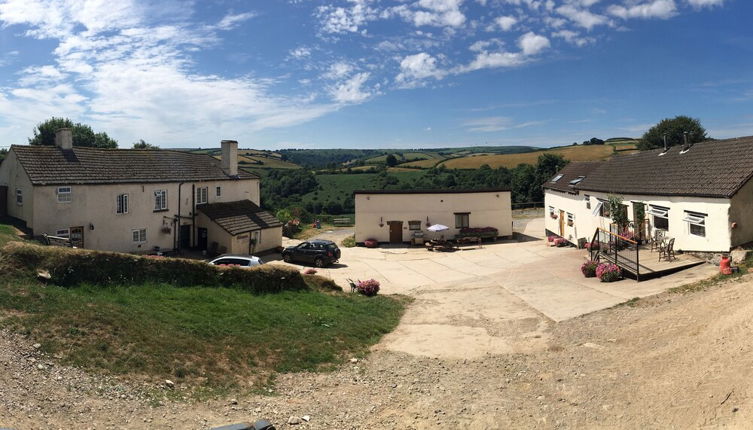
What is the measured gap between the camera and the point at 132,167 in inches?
1166

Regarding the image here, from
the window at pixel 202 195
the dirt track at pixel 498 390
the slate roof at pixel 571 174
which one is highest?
the slate roof at pixel 571 174

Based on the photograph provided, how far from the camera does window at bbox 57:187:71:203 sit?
25.0m

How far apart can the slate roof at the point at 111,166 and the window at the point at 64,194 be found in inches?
15.3

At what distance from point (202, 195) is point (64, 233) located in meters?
9.39

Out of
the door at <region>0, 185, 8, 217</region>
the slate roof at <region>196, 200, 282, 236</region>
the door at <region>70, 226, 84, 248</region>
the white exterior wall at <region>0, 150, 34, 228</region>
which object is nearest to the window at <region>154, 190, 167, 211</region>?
the slate roof at <region>196, 200, 282, 236</region>

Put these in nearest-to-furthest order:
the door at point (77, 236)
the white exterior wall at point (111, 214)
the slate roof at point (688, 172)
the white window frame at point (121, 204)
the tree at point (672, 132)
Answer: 1. the slate roof at point (688, 172)
2. the white exterior wall at point (111, 214)
3. the door at point (77, 236)
4. the white window frame at point (121, 204)
5. the tree at point (672, 132)

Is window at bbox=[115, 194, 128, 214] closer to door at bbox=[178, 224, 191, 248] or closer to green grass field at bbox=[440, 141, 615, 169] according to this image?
door at bbox=[178, 224, 191, 248]

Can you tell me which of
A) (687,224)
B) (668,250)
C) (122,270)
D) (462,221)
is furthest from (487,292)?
(462,221)

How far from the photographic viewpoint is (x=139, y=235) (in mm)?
29094

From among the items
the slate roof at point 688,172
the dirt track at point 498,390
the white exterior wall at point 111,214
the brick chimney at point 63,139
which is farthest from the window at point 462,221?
the brick chimney at point 63,139

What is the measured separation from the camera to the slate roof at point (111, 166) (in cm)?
2502

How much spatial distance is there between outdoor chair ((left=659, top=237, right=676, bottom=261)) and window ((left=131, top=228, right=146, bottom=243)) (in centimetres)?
2816

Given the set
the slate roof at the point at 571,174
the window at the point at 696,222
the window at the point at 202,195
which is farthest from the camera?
the slate roof at the point at 571,174

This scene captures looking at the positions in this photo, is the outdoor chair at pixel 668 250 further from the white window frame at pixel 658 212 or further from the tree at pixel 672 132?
the tree at pixel 672 132
